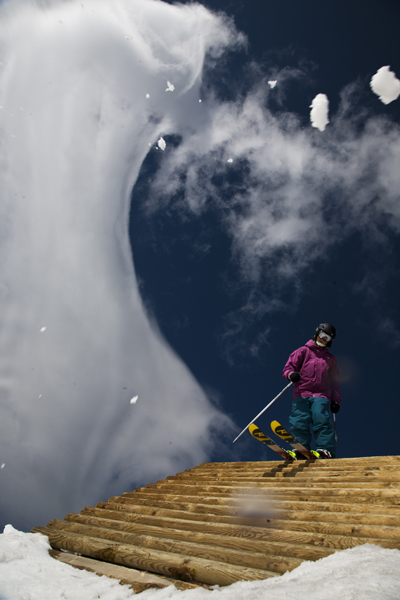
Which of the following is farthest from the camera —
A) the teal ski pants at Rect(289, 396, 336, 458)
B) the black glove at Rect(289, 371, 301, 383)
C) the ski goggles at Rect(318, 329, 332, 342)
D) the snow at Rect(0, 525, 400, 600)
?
the ski goggles at Rect(318, 329, 332, 342)

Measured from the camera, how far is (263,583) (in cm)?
157

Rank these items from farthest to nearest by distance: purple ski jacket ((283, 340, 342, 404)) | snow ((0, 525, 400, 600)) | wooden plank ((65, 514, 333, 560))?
purple ski jacket ((283, 340, 342, 404)) < wooden plank ((65, 514, 333, 560)) < snow ((0, 525, 400, 600))

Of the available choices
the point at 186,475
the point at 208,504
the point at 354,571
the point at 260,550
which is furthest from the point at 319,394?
the point at 354,571

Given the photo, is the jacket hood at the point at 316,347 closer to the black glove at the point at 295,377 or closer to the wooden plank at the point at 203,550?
the black glove at the point at 295,377

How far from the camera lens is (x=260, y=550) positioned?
2.00 metres

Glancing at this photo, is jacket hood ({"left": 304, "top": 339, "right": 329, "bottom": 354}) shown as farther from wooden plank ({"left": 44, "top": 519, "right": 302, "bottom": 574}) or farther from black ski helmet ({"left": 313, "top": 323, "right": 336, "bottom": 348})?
wooden plank ({"left": 44, "top": 519, "right": 302, "bottom": 574})

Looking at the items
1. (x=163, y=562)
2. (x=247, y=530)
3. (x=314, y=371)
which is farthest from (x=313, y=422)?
(x=163, y=562)

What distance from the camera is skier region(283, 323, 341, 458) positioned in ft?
17.2

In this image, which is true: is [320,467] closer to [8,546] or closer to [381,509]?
[381,509]

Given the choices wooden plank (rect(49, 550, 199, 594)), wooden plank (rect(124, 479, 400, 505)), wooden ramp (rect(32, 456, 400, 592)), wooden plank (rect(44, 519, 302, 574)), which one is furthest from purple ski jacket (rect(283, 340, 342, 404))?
wooden plank (rect(49, 550, 199, 594))

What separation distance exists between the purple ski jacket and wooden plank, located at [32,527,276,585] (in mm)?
4206

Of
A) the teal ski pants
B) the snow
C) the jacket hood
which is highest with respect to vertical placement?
the jacket hood

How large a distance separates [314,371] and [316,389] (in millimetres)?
330

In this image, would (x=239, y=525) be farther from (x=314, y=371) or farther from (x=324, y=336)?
(x=324, y=336)
